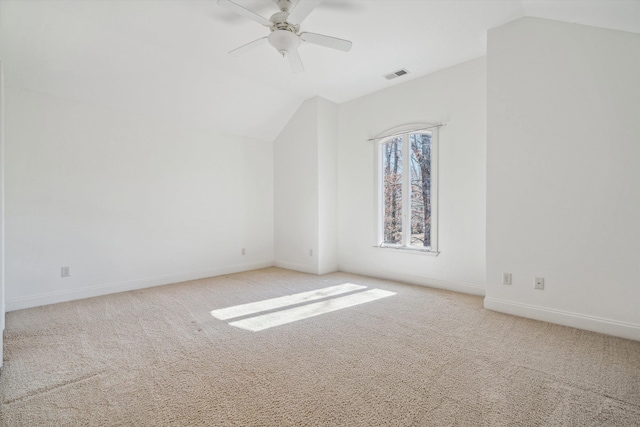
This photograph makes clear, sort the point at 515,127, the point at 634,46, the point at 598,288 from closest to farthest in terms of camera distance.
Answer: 1. the point at 634,46
2. the point at 598,288
3. the point at 515,127

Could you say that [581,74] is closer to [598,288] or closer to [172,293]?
[598,288]

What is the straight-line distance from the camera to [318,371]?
80.0 inches

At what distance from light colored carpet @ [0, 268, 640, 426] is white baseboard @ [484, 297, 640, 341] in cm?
9

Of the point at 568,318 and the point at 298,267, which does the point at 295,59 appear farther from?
the point at 568,318

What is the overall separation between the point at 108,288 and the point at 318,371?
10.9 feet

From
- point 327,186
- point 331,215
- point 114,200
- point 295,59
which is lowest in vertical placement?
point 331,215

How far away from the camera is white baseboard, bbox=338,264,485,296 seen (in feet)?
12.5

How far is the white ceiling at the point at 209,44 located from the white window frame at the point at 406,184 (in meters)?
0.76

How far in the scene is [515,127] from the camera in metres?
3.06

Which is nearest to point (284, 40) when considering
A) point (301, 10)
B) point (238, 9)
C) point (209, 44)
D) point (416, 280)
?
point (301, 10)

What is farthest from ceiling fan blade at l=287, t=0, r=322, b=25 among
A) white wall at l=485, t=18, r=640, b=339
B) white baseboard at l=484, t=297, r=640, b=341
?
white baseboard at l=484, t=297, r=640, b=341

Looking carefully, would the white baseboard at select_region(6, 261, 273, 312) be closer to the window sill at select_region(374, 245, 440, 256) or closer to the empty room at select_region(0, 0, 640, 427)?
the empty room at select_region(0, 0, 640, 427)

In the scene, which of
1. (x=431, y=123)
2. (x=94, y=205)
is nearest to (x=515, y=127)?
(x=431, y=123)

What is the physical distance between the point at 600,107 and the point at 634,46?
1.64 feet
